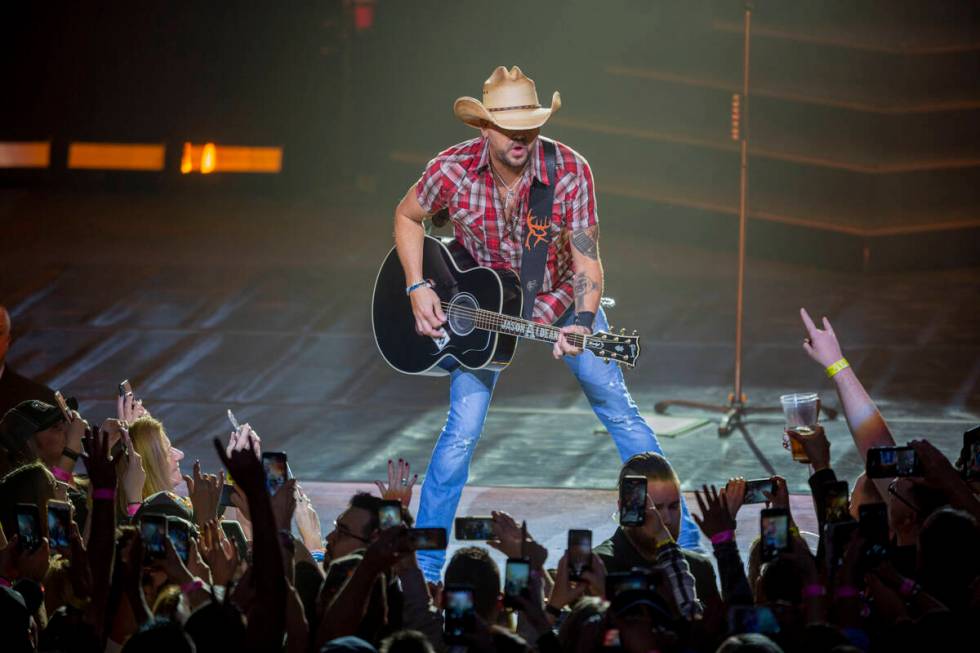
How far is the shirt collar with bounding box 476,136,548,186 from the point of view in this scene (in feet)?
22.5

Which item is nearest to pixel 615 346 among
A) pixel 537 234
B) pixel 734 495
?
pixel 537 234

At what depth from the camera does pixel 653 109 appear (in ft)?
53.1

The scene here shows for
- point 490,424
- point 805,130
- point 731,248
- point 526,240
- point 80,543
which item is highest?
point 805,130

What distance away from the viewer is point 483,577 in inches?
195

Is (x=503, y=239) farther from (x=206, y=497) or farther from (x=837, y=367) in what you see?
(x=206, y=497)

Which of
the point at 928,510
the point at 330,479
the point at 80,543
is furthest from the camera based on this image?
the point at 330,479

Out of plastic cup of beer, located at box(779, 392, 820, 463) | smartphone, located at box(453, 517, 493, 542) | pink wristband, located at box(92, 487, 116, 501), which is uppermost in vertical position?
plastic cup of beer, located at box(779, 392, 820, 463)

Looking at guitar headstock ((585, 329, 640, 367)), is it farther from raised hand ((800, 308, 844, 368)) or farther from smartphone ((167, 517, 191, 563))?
smartphone ((167, 517, 191, 563))

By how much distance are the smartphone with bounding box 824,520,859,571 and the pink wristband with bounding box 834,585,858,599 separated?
0.36ft

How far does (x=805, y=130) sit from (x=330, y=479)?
26.1 ft

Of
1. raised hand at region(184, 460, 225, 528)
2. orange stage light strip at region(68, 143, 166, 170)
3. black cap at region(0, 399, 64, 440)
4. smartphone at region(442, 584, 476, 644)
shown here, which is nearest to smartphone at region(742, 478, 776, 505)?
smartphone at region(442, 584, 476, 644)

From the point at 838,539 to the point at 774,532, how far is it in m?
0.21

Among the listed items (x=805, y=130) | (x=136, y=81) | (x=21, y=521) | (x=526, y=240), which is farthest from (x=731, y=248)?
(x=21, y=521)

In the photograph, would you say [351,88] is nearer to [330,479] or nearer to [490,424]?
[490,424]
